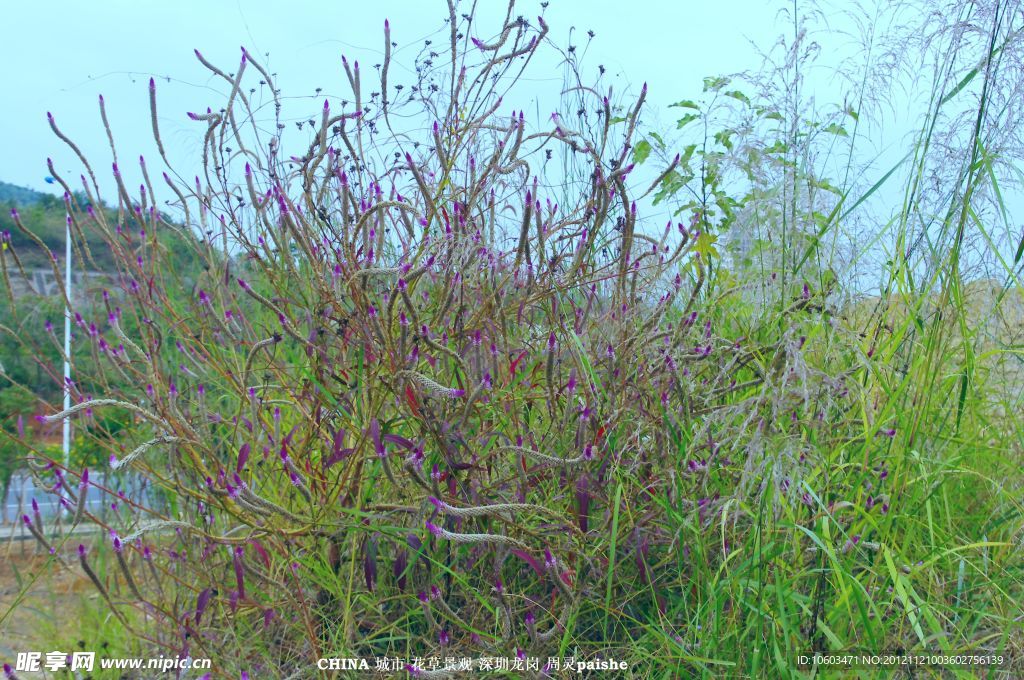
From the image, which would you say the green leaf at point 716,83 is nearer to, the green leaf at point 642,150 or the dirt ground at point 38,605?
the green leaf at point 642,150

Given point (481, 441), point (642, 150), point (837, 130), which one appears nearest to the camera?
point (481, 441)

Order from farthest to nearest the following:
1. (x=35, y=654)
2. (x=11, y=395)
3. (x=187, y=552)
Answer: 1. (x=11, y=395)
2. (x=35, y=654)
3. (x=187, y=552)

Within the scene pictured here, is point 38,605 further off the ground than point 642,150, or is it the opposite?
point 642,150

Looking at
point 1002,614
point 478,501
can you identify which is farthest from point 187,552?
point 1002,614

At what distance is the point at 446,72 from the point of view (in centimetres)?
300

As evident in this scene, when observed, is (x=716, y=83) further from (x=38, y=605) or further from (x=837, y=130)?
(x=38, y=605)

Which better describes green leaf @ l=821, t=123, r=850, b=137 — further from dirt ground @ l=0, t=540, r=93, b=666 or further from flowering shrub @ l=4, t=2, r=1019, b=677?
dirt ground @ l=0, t=540, r=93, b=666

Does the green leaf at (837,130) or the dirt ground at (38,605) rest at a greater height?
the green leaf at (837,130)

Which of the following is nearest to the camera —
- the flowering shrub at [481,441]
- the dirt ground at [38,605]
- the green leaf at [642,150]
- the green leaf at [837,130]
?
the flowering shrub at [481,441]

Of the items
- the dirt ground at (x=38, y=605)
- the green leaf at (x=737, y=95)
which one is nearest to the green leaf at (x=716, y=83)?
the green leaf at (x=737, y=95)

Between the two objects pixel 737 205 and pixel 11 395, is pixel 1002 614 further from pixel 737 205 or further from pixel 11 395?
pixel 11 395

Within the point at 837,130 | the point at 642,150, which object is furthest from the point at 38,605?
the point at 837,130

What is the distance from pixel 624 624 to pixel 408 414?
880 mm

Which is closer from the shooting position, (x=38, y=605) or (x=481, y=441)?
(x=481, y=441)
